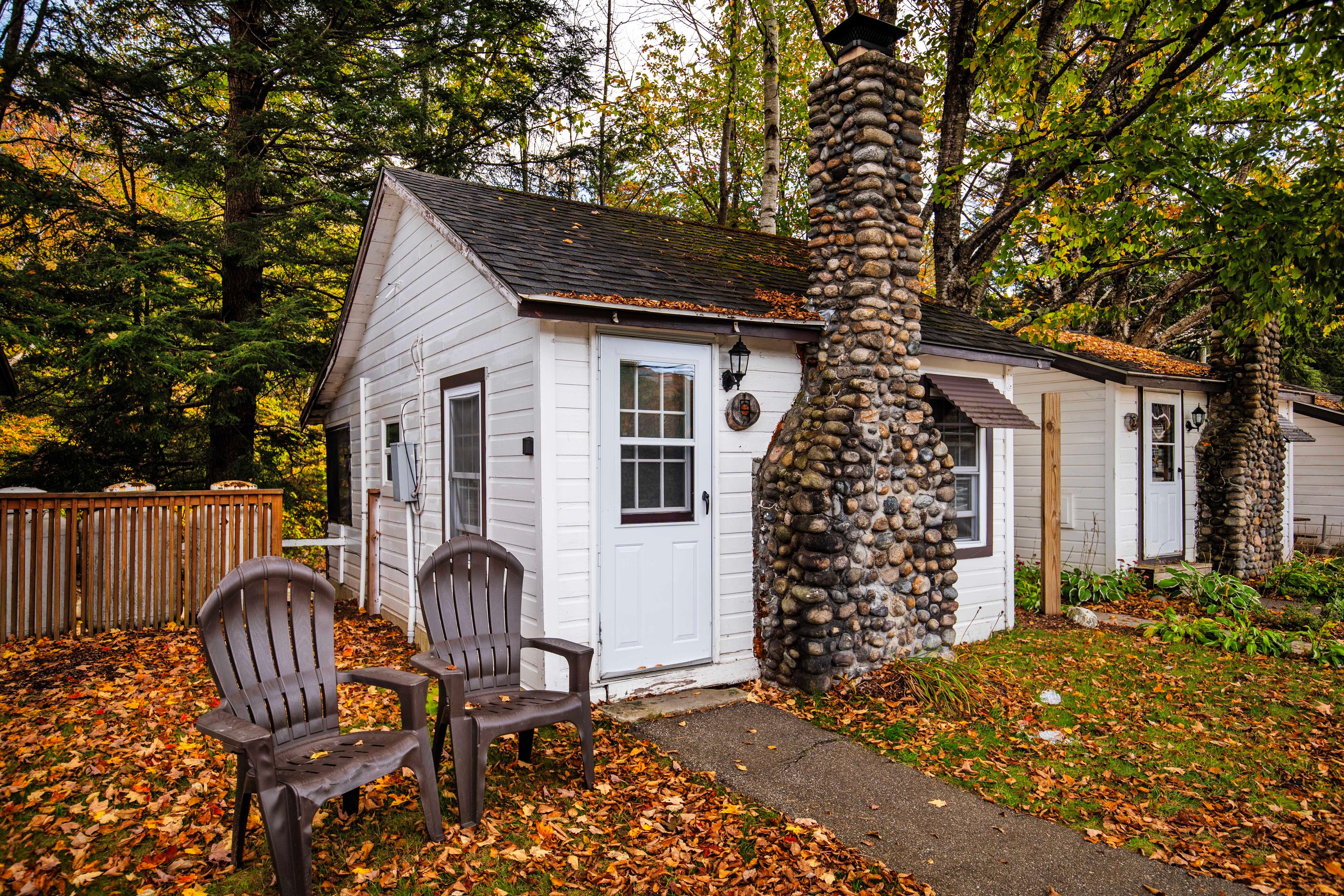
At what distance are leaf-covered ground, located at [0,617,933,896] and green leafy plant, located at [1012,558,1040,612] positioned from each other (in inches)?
→ 232

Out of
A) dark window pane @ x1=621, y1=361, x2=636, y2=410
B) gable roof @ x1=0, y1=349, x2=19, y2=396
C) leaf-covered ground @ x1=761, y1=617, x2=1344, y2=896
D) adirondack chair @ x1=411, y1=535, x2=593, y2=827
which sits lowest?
leaf-covered ground @ x1=761, y1=617, x2=1344, y2=896

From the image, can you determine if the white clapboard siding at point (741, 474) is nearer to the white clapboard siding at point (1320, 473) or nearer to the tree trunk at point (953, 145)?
the tree trunk at point (953, 145)

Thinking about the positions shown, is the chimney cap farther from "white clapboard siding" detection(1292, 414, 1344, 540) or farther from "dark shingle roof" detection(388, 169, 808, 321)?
"white clapboard siding" detection(1292, 414, 1344, 540)

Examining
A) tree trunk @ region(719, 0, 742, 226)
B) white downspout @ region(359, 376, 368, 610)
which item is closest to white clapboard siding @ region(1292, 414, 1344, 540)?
tree trunk @ region(719, 0, 742, 226)

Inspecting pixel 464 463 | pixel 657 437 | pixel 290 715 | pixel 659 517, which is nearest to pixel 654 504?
pixel 659 517

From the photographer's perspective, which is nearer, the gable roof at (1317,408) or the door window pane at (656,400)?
the door window pane at (656,400)

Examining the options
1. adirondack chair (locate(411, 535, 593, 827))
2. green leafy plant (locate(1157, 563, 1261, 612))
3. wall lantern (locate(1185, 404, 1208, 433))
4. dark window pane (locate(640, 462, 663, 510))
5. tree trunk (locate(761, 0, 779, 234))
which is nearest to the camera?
adirondack chair (locate(411, 535, 593, 827))

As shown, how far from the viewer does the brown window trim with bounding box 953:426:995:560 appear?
768 cm

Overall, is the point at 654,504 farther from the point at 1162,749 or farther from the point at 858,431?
the point at 1162,749

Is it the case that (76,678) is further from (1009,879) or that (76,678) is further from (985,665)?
(985,665)

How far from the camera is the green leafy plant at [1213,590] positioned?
873cm

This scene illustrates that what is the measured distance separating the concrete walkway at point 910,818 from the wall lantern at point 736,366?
260 centimetres

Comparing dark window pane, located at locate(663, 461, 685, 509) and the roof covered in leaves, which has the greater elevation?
the roof covered in leaves

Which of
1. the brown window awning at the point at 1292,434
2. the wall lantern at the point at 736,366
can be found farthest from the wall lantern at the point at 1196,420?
→ the wall lantern at the point at 736,366
